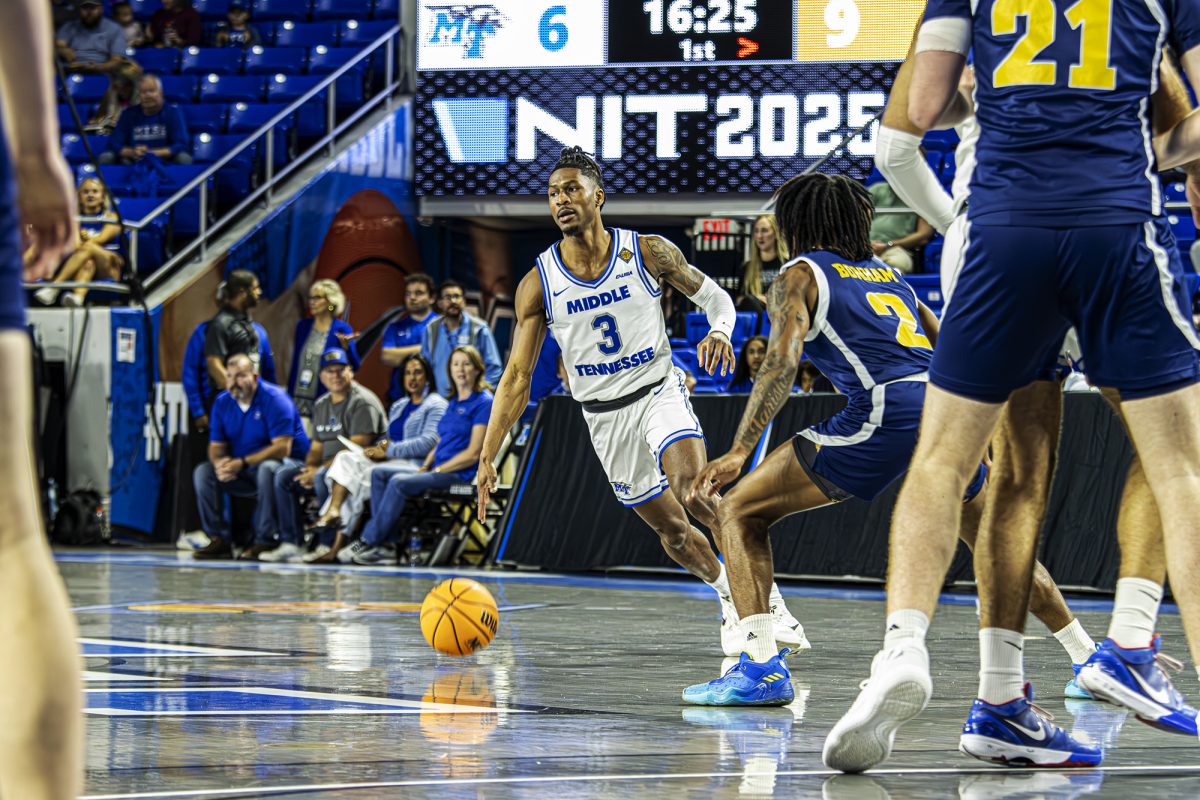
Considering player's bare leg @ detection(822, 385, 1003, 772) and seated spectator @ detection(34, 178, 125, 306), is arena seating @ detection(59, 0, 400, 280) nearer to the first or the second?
seated spectator @ detection(34, 178, 125, 306)

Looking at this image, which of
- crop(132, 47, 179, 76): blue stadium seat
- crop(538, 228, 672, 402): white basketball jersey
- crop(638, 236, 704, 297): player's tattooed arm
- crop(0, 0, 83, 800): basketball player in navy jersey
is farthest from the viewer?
crop(132, 47, 179, 76): blue stadium seat

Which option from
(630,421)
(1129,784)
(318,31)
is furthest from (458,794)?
(318,31)

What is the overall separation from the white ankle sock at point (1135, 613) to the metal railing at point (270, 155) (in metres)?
14.4

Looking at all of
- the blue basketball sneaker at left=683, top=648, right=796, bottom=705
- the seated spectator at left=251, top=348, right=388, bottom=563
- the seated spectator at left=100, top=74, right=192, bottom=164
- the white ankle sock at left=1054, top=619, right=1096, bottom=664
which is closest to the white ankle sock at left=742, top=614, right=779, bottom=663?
the blue basketball sneaker at left=683, top=648, right=796, bottom=705

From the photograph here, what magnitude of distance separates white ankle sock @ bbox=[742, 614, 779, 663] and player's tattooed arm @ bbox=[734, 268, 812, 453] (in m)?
0.76

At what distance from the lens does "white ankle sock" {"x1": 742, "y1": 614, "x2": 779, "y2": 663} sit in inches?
239

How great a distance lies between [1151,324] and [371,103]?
17765mm

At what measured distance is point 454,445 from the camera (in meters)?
14.6

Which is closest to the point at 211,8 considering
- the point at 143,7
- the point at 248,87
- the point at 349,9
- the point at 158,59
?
the point at 143,7

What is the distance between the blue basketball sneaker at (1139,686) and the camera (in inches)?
200

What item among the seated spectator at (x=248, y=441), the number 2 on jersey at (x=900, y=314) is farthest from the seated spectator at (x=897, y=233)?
the number 2 on jersey at (x=900, y=314)

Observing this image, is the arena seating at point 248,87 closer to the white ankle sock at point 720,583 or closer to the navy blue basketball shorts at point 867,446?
the white ankle sock at point 720,583

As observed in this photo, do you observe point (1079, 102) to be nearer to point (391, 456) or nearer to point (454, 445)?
point (454, 445)

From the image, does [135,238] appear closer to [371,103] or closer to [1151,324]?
[371,103]
